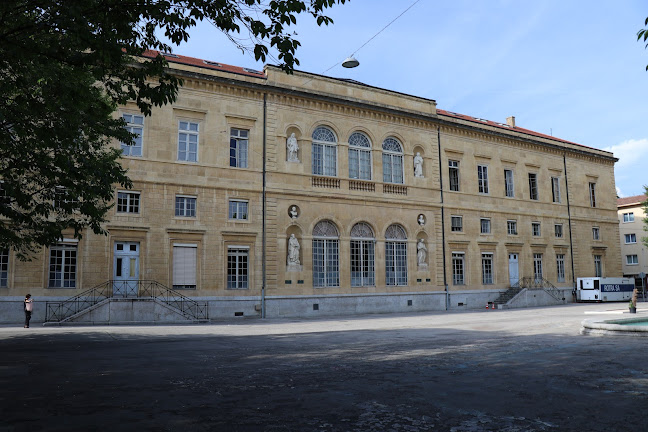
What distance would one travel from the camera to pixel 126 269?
23.9m

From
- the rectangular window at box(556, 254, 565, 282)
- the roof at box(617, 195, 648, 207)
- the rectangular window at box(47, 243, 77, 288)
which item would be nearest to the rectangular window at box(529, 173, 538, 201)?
the rectangular window at box(556, 254, 565, 282)

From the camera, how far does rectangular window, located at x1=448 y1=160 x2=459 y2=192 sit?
34575 millimetres

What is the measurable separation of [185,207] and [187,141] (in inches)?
137

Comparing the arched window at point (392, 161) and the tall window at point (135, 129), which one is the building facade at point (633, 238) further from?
the tall window at point (135, 129)

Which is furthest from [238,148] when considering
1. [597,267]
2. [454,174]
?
[597,267]

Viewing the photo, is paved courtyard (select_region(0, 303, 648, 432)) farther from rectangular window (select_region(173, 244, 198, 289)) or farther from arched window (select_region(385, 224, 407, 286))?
arched window (select_region(385, 224, 407, 286))

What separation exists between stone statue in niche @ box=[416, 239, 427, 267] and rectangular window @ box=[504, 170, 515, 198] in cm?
982

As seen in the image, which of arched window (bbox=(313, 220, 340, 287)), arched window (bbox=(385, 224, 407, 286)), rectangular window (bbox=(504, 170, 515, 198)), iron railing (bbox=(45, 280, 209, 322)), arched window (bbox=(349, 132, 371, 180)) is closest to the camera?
iron railing (bbox=(45, 280, 209, 322))

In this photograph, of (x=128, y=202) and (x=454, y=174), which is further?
(x=454, y=174)

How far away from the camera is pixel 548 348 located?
1268cm

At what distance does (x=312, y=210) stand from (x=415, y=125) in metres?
9.94

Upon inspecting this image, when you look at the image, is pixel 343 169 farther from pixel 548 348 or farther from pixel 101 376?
pixel 101 376

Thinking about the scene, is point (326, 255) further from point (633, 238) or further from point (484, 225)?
point (633, 238)

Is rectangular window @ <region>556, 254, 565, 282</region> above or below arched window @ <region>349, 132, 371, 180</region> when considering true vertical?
below
